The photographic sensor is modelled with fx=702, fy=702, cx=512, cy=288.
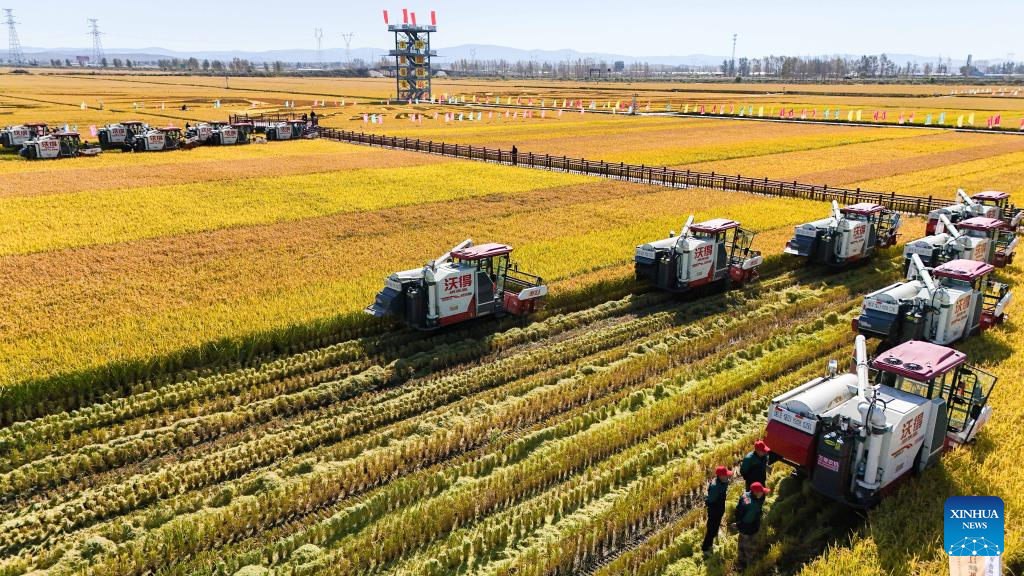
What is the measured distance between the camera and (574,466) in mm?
12922

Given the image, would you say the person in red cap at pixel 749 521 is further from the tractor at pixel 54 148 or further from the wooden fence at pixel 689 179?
the tractor at pixel 54 148

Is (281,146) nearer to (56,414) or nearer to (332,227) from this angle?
(332,227)

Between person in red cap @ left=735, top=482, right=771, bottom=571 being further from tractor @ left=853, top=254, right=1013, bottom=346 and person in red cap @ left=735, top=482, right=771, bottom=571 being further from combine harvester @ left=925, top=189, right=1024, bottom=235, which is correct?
combine harvester @ left=925, top=189, right=1024, bottom=235

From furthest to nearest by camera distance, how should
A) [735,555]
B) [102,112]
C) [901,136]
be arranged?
1. [102,112]
2. [901,136]
3. [735,555]

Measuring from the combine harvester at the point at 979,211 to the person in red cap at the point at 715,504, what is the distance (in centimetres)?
2150

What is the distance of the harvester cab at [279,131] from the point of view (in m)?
67.1

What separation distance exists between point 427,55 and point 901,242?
10276cm

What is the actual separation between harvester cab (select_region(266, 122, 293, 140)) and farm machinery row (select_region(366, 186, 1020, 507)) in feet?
174

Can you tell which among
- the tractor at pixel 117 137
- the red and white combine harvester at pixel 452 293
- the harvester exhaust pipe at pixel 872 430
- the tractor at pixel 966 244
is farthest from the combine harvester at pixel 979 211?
the tractor at pixel 117 137

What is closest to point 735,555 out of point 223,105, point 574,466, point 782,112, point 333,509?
point 574,466

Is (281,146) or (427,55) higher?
(427,55)

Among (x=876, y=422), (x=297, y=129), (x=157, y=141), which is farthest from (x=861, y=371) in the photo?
(x=297, y=129)

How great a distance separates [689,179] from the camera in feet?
147

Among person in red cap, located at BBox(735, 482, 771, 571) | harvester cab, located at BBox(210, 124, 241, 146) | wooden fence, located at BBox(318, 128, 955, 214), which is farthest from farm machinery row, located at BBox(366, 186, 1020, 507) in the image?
harvester cab, located at BBox(210, 124, 241, 146)
